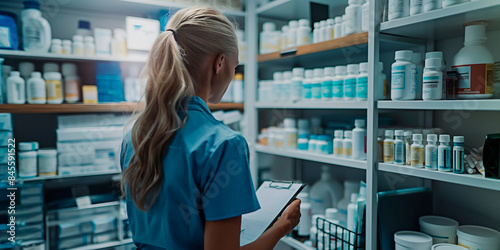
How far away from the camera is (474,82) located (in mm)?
1106

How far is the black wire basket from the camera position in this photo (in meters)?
1.46

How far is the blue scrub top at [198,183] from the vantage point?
2.60 ft

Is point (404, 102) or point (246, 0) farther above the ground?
point (246, 0)

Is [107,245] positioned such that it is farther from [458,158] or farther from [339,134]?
[458,158]

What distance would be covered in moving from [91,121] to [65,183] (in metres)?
0.44

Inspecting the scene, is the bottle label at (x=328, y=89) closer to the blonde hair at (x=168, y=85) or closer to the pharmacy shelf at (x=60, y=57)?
the blonde hair at (x=168, y=85)

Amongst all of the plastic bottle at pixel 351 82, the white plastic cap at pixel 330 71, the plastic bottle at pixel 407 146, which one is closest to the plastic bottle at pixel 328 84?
the white plastic cap at pixel 330 71

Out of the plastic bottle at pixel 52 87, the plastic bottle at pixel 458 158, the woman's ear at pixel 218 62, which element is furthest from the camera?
Result: the plastic bottle at pixel 52 87

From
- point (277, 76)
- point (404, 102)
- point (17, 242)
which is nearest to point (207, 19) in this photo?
point (404, 102)

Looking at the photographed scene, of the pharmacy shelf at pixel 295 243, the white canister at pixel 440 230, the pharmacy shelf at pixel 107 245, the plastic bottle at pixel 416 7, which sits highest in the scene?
the plastic bottle at pixel 416 7

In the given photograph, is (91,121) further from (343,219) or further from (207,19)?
(343,219)

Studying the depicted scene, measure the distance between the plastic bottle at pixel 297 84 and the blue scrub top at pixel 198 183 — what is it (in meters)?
1.01

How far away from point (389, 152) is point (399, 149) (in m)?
0.05

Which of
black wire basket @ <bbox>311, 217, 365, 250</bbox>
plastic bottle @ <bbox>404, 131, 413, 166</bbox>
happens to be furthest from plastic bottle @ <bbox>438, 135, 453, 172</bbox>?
black wire basket @ <bbox>311, 217, 365, 250</bbox>
